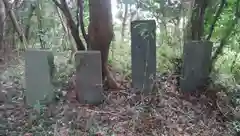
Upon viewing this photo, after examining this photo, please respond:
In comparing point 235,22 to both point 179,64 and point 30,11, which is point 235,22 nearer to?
point 179,64

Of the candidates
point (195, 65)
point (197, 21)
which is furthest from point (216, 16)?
point (195, 65)

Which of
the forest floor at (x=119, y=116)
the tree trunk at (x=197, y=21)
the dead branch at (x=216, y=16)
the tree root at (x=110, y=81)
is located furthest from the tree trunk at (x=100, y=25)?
the dead branch at (x=216, y=16)

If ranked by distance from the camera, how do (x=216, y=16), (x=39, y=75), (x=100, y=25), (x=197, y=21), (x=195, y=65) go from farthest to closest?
(x=197, y=21) < (x=216, y=16) < (x=195, y=65) < (x=100, y=25) < (x=39, y=75)

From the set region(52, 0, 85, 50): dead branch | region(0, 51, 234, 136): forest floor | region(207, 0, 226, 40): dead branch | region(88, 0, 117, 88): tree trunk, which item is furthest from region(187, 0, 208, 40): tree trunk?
region(52, 0, 85, 50): dead branch

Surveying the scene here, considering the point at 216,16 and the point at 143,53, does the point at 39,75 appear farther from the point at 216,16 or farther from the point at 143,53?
the point at 216,16

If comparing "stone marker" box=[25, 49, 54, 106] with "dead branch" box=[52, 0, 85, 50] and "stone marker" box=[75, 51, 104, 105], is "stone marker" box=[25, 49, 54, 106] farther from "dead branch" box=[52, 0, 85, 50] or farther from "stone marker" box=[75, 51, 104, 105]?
"dead branch" box=[52, 0, 85, 50]

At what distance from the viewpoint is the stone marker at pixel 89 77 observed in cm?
321

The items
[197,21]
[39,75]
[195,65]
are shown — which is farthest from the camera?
[197,21]

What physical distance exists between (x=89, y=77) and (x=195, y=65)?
1.37 m

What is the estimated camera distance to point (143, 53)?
344cm

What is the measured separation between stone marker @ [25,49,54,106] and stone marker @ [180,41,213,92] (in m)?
1.65

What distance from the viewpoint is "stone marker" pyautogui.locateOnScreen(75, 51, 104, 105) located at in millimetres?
3209

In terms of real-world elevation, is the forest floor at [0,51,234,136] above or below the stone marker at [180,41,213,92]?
below

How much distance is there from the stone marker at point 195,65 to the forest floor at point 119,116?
169 mm
